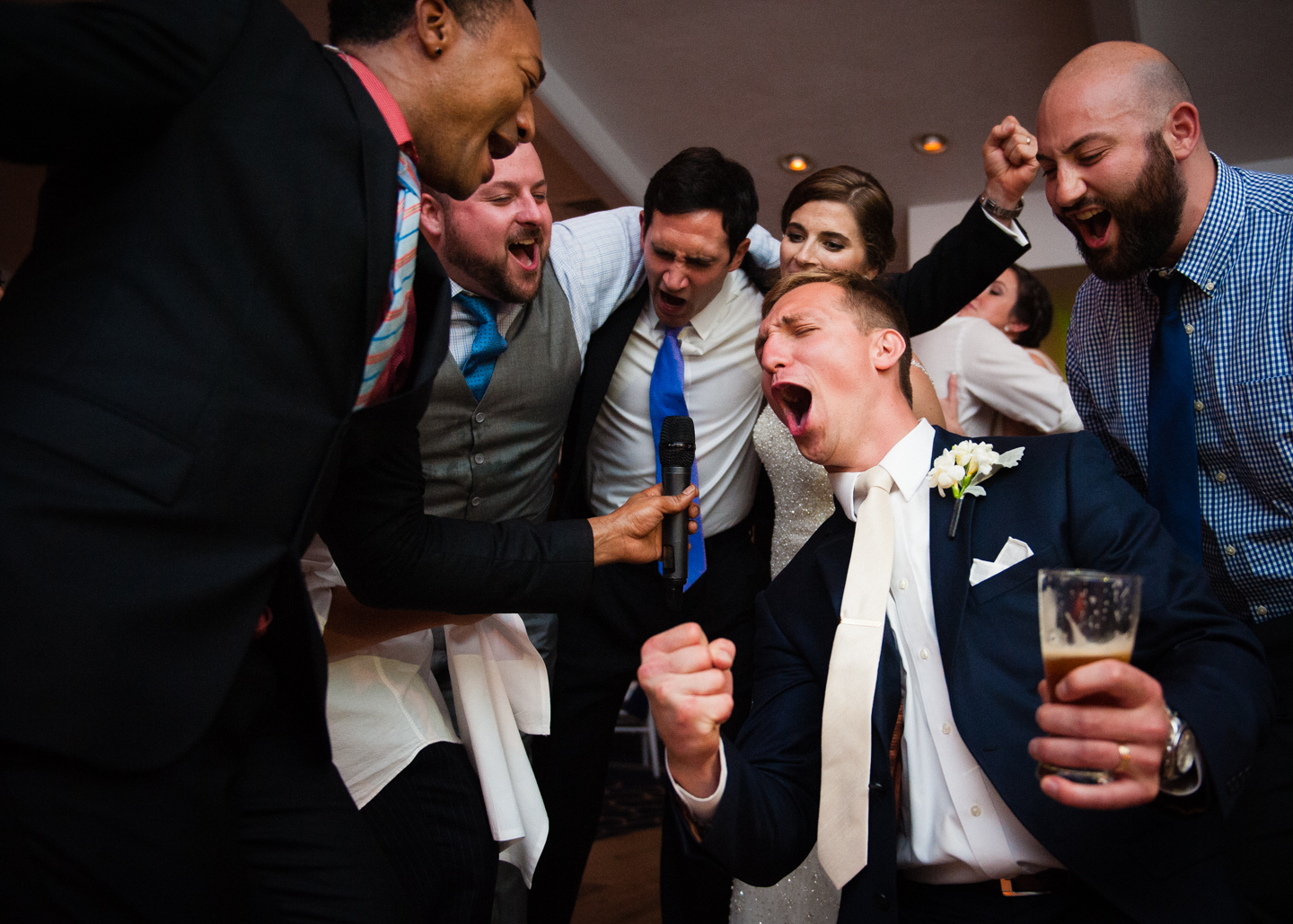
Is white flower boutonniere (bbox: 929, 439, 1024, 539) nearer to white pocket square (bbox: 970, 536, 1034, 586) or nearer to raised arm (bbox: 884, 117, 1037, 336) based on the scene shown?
white pocket square (bbox: 970, 536, 1034, 586)

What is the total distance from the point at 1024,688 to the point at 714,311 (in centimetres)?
165

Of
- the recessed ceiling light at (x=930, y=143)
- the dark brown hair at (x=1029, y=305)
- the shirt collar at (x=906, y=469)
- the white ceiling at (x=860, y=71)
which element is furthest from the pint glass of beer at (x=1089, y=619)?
the recessed ceiling light at (x=930, y=143)

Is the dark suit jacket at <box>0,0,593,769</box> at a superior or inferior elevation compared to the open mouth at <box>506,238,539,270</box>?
inferior

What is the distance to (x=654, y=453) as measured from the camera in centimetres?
286

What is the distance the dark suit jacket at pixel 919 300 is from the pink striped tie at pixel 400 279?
1311mm

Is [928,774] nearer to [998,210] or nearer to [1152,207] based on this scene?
[1152,207]

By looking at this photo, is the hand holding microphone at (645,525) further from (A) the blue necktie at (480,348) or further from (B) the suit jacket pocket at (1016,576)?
(A) the blue necktie at (480,348)

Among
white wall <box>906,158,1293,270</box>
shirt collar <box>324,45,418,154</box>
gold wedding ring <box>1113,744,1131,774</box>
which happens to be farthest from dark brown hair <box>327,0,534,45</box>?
white wall <box>906,158,1293,270</box>

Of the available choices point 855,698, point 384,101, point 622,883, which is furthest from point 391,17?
point 622,883

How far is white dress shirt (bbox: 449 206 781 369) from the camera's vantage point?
268cm

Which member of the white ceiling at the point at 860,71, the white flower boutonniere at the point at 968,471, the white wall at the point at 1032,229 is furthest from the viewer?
the white wall at the point at 1032,229

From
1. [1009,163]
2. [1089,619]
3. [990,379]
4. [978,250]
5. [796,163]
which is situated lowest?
[1089,619]

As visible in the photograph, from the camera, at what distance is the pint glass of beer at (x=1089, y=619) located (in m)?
1.13

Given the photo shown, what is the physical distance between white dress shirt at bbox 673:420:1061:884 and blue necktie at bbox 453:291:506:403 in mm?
1074
